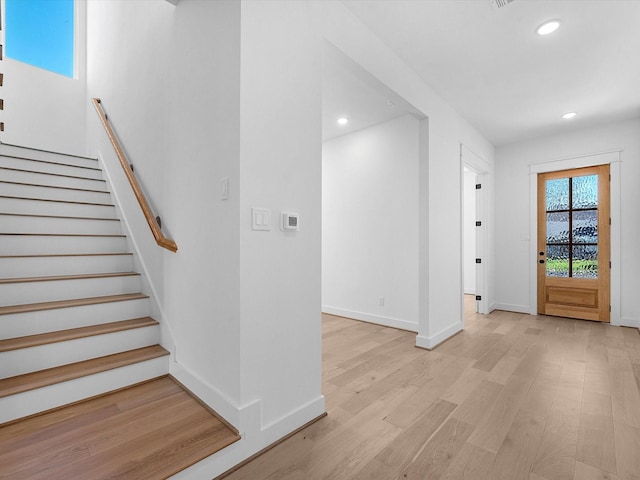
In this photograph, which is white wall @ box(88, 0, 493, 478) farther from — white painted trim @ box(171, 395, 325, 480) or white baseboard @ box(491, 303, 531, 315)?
white baseboard @ box(491, 303, 531, 315)

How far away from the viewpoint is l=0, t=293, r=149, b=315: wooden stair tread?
76.3 inches

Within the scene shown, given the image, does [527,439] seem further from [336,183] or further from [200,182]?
[336,183]

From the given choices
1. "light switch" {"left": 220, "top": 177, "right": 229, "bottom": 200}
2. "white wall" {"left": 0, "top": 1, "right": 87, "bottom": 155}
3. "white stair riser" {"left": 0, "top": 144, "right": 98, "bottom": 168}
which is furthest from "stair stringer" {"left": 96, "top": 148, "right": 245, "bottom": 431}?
"white wall" {"left": 0, "top": 1, "right": 87, "bottom": 155}

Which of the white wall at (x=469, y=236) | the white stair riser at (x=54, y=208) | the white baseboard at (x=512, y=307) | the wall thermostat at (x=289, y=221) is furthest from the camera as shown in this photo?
the white wall at (x=469, y=236)

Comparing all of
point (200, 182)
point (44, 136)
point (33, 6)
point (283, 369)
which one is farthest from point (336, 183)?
point (33, 6)

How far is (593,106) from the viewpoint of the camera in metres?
3.79

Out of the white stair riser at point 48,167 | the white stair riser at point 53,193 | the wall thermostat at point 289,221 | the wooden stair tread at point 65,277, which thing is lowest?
the wooden stair tread at point 65,277

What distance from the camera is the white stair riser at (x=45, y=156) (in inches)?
138

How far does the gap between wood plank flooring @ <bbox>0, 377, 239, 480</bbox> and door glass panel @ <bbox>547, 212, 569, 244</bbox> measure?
526 centimetres

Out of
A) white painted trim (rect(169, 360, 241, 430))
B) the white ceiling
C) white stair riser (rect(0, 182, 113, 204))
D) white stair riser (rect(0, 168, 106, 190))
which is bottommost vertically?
white painted trim (rect(169, 360, 241, 430))

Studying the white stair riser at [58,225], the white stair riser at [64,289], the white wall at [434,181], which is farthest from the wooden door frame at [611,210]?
the white stair riser at [58,225]

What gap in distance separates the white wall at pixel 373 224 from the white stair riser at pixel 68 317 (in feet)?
9.45

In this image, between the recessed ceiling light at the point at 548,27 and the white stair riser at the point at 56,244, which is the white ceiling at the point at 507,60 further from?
the white stair riser at the point at 56,244

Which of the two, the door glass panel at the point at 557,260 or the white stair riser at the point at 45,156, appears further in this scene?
the door glass panel at the point at 557,260
